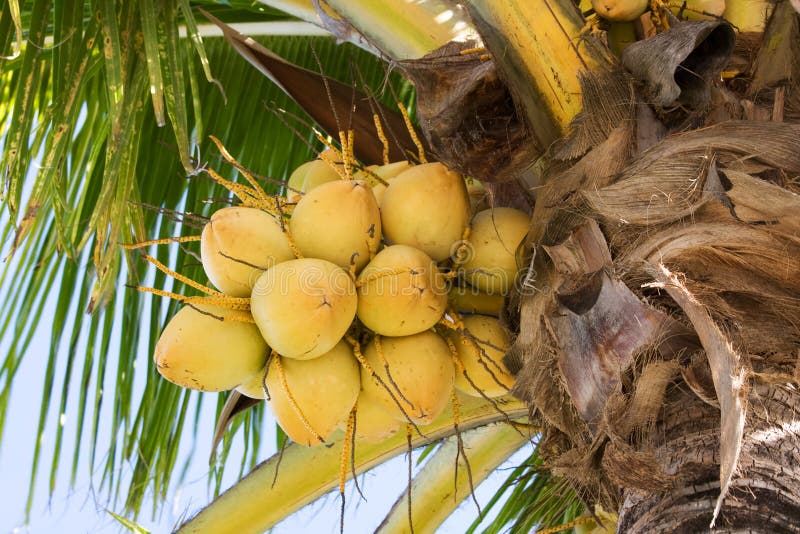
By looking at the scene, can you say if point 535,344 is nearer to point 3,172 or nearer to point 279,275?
point 279,275

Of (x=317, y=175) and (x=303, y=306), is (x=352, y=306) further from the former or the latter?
(x=317, y=175)

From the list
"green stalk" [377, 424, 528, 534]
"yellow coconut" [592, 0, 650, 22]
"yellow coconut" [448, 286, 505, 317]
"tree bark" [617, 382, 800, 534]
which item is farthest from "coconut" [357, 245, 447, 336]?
"green stalk" [377, 424, 528, 534]

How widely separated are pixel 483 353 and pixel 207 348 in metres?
0.45

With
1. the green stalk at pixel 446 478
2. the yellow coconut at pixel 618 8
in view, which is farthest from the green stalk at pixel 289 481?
the yellow coconut at pixel 618 8

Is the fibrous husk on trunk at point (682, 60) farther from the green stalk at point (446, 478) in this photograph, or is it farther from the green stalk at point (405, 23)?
the green stalk at point (446, 478)

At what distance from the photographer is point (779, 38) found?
1.39m

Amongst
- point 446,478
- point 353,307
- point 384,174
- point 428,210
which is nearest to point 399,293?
point 353,307

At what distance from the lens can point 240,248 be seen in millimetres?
1392

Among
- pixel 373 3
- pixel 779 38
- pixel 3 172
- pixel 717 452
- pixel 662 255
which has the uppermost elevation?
pixel 3 172

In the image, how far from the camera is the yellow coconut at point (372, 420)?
1506 millimetres

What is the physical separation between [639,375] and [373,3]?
88 cm

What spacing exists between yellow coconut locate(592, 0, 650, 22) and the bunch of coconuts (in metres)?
0.36

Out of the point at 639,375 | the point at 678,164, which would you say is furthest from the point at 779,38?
the point at 639,375

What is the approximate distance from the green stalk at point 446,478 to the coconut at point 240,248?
76 cm
